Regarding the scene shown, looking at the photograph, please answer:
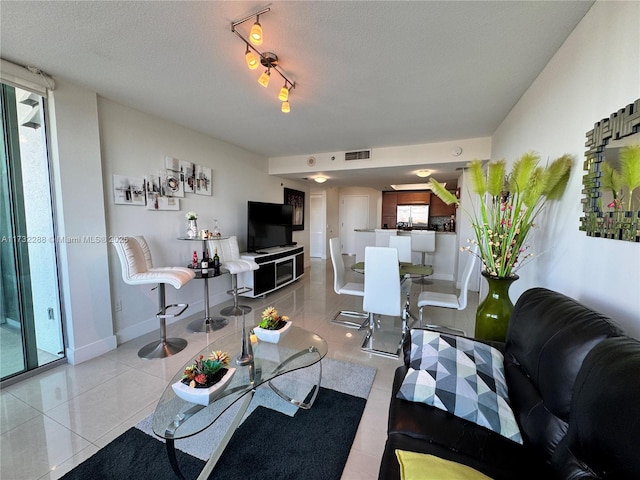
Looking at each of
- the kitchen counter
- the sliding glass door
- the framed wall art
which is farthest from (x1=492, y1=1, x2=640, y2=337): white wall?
the framed wall art

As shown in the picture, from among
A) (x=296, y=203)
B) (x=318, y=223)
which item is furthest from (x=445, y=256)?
(x=318, y=223)

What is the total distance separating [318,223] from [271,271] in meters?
4.10

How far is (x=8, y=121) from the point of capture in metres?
2.12

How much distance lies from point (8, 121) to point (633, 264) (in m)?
4.02

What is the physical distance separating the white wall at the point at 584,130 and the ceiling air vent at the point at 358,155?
240cm

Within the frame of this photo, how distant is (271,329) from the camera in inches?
76.6

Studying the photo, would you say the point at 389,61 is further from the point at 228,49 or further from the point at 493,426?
the point at 493,426

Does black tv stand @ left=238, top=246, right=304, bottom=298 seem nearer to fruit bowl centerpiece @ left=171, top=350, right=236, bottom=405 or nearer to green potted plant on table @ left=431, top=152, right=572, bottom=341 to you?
fruit bowl centerpiece @ left=171, top=350, right=236, bottom=405

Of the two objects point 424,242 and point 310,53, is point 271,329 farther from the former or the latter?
point 424,242

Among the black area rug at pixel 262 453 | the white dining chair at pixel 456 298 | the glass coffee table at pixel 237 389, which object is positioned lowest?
the black area rug at pixel 262 453

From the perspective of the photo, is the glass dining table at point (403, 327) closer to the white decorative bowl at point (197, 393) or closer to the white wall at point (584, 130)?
the white wall at point (584, 130)

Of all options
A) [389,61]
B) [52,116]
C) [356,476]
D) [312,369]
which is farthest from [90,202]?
[356,476]

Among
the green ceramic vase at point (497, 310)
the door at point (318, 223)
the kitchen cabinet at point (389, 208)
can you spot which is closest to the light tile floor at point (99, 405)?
the green ceramic vase at point (497, 310)

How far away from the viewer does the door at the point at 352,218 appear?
8984 mm
